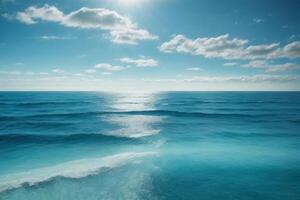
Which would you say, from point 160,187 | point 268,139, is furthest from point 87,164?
point 268,139

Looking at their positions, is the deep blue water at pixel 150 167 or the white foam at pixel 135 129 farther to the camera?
the white foam at pixel 135 129

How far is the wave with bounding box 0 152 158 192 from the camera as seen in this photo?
10.0 m

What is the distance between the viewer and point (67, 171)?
37.8 feet

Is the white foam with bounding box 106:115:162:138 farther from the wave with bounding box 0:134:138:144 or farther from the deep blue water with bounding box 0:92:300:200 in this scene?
the deep blue water with bounding box 0:92:300:200

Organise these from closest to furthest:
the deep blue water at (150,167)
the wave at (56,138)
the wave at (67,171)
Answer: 1. the deep blue water at (150,167)
2. the wave at (67,171)
3. the wave at (56,138)

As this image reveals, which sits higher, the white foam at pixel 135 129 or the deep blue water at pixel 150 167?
the deep blue water at pixel 150 167

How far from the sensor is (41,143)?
1886 cm

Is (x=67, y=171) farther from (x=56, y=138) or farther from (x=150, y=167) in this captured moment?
(x=56, y=138)

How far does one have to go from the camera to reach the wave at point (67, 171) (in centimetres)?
1003

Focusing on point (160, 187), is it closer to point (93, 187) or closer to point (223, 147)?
point (93, 187)

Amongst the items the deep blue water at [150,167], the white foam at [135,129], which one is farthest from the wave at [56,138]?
the white foam at [135,129]

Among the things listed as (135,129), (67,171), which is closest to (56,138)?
(135,129)

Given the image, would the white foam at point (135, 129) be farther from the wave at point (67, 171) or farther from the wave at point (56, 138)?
the wave at point (67, 171)

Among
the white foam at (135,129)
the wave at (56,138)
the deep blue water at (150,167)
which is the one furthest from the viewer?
the white foam at (135,129)
